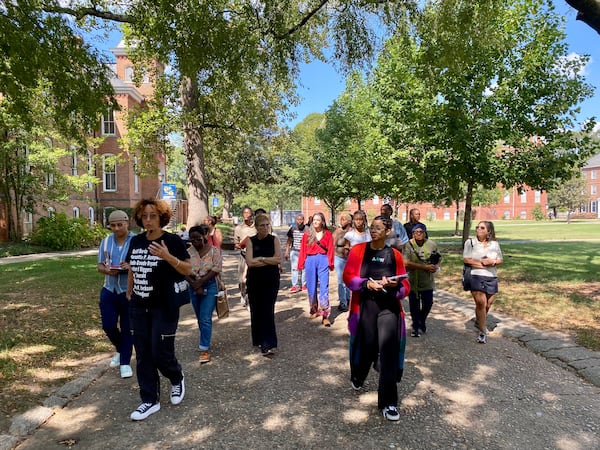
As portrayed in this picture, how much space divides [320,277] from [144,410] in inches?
144

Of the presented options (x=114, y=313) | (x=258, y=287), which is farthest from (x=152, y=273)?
(x=258, y=287)

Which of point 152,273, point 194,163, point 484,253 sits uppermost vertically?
point 194,163

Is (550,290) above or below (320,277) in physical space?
below

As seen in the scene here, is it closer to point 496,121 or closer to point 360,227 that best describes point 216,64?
point 360,227

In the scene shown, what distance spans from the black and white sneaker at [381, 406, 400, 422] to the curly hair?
2475 mm

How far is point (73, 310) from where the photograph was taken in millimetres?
7625

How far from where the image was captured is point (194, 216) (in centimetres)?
1509

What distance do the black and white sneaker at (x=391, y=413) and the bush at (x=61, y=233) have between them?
1942 centimetres

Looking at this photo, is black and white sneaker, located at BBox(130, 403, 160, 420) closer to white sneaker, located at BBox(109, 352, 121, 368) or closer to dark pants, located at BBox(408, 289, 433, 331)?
white sneaker, located at BBox(109, 352, 121, 368)

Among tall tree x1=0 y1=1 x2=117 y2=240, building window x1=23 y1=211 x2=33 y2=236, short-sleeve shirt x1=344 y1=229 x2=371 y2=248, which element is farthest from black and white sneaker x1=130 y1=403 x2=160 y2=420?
building window x1=23 y1=211 x2=33 y2=236

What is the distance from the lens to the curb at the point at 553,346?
4.86 m

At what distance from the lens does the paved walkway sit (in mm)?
3352

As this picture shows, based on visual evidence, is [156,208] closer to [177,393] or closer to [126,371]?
[177,393]

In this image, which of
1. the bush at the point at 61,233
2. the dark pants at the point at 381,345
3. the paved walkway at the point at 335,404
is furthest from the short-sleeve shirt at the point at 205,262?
the bush at the point at 61,233
